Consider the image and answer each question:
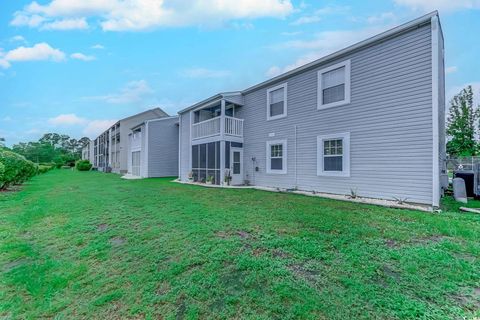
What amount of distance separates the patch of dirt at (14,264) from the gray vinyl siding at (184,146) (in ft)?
46.0

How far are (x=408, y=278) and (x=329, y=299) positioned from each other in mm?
1221

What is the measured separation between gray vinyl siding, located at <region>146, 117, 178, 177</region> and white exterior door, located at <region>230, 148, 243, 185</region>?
34.7ft

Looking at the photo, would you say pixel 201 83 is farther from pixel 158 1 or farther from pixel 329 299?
pixel 329 299

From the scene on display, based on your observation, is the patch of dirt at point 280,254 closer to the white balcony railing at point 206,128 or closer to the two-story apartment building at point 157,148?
the white balcony railing at point 206,128

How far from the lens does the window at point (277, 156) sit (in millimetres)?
11695

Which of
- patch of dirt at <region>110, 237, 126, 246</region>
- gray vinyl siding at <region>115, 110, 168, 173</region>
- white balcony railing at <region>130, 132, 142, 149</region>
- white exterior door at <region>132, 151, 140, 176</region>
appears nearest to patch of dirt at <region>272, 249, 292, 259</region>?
patch of dirt at <region>110, 237, 126, 246</region>

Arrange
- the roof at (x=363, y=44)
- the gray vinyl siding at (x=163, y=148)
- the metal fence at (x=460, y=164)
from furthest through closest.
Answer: the gray vinyl siding at (x=163, y=148) → the metal fence at (x=460, y=164) → the roof at (x=363, y=44)

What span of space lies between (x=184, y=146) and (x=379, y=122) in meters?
13.8

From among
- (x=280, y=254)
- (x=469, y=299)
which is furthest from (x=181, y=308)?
(x=469, y=299)

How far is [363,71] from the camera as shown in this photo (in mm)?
8750

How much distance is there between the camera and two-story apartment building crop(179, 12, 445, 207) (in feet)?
23.9

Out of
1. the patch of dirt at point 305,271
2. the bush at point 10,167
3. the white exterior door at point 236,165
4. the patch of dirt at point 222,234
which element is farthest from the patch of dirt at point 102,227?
the bush at point 10,167

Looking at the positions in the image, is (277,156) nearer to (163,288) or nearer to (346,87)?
(346,87)

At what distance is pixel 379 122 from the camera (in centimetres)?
830
